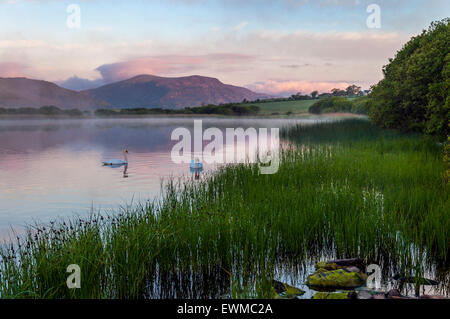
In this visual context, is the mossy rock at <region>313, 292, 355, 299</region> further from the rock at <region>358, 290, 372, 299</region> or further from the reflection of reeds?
the reflection of reeds

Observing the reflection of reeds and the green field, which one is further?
the green field

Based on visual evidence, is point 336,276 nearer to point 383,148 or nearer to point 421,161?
point 421,161

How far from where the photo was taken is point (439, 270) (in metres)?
6.93

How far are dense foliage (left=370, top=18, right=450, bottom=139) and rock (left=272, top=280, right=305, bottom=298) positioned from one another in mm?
10378

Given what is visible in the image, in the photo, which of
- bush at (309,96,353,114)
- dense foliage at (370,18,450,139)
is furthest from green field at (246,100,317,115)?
dense foliage at (370,18,450,139)

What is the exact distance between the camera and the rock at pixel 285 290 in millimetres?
5988

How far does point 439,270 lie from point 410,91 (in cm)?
1752

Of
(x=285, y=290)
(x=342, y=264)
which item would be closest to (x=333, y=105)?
(x=342, y=264)

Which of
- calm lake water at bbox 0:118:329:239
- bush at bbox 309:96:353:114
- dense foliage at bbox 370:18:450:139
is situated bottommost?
calm lake water at bbox 0:118:329:239

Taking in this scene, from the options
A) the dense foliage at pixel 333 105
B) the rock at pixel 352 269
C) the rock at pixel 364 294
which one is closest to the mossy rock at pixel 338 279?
the rock at pixel 352 269

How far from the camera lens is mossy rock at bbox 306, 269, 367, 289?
625cm

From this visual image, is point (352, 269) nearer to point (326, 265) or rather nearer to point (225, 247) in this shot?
point (326, 265)

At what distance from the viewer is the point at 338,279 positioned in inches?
247
